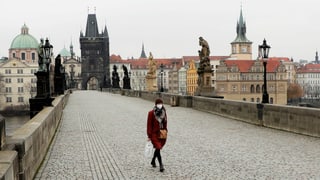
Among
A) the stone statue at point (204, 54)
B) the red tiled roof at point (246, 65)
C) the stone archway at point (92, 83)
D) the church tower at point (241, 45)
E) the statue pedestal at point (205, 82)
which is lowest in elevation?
the stone archway at point (92, 83)

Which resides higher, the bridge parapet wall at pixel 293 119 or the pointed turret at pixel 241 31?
the pointed turret at pixel 241 31

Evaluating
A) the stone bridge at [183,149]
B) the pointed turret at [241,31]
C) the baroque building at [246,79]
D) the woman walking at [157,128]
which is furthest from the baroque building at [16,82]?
the woman walking at [157,128]

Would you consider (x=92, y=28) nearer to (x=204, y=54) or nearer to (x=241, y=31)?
(x=241, y=31)

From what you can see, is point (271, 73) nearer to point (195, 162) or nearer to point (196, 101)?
point (196, 101)

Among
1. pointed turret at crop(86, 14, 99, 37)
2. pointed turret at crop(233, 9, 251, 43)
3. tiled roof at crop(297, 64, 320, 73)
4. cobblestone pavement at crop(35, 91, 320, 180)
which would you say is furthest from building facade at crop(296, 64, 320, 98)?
cobblestone pavement at crop(35, 91, 320, 180)

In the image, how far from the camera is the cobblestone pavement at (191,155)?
9.05m

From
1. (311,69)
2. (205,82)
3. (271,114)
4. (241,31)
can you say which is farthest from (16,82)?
(271,114)

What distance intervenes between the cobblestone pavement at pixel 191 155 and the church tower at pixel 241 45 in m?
158

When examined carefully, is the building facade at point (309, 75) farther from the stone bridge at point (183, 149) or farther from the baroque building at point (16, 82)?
the stone bridge at point (183, 149)

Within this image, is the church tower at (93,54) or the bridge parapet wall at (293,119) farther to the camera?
the church tower at (93,54)

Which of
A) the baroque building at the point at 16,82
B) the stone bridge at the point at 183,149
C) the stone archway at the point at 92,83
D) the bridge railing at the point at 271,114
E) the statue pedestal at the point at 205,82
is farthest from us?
the stone archway at the point at 92,83

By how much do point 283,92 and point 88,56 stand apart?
68.2 m

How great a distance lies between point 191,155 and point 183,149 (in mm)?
1001

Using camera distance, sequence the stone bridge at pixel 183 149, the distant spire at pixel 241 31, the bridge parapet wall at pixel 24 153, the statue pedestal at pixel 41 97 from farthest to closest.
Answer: the distant spire at pixel 241 31 < the statue pedestal at pixel 41 97 < the stone bridge at pixel 183 149 < the bridge parapet wall at pixel 24 153
